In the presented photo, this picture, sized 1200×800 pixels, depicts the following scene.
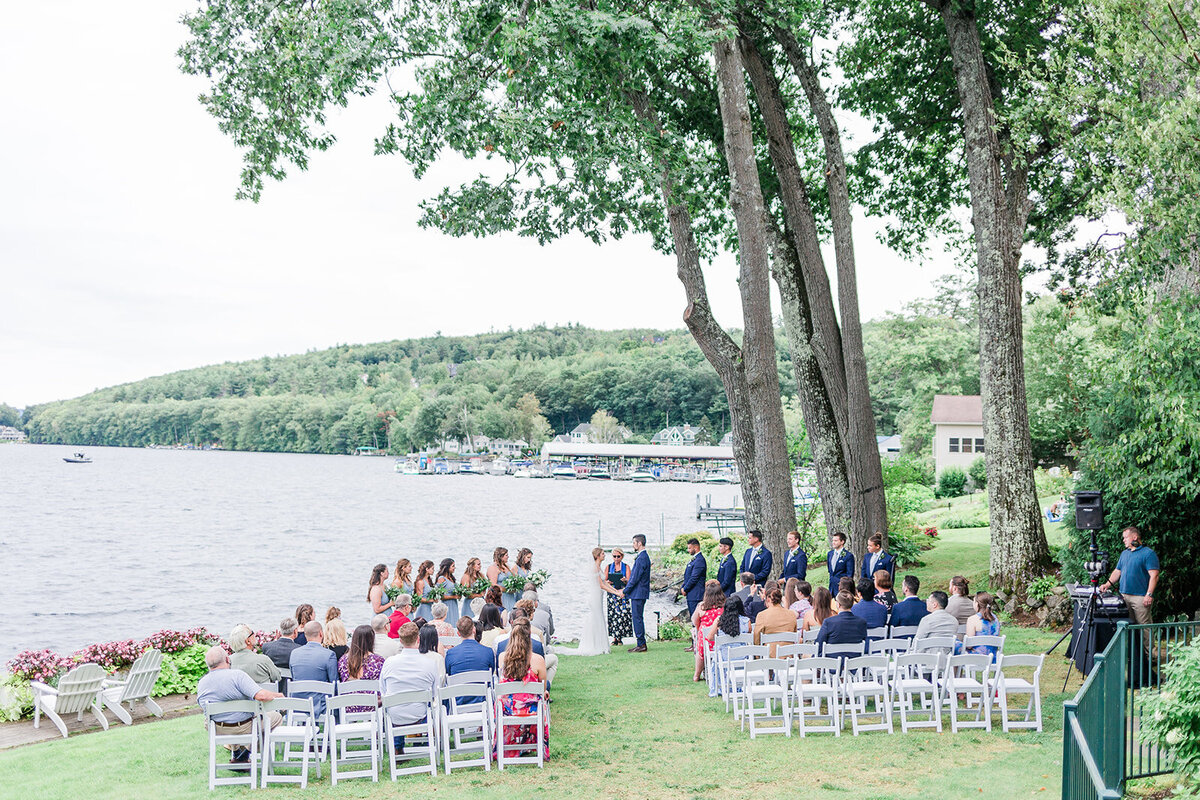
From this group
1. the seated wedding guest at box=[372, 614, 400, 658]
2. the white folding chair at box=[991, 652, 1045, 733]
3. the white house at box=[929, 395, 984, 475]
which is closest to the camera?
the white folding chair at box=[991, 652, 1045, 733]

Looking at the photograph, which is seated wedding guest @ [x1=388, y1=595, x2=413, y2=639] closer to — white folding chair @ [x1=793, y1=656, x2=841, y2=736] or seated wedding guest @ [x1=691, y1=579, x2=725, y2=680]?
seated wedding guest @ [x1=691, y1=579, x2=725, y2=680]

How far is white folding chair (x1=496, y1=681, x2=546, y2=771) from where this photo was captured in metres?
7.43

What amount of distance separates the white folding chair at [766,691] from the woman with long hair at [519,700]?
72.4 inches

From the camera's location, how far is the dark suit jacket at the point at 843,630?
28.6 ft

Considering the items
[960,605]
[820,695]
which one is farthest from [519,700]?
[960,605]

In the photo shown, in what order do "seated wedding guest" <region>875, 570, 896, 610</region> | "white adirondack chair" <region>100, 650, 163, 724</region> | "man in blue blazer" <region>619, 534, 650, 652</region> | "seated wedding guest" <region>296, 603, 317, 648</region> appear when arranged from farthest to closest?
"man in blue blazer" <region>619, 534, 650, 652</region>
"white adirondack chair" <region>100, 650, 163, 724</region>
"seated wedding guest" <region>875, 570, 896, 610</region>
"seated wedding guest" <region>296, 603, 317, 648</region>

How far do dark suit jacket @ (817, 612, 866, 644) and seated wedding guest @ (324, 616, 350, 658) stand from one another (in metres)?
4.43

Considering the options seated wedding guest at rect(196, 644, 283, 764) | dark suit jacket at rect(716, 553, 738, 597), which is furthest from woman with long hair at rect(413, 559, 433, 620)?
seated wedding guest at rect(196, 644, 283, 764)

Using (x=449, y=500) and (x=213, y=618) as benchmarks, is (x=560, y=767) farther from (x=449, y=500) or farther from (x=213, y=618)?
(x=449, y=500)

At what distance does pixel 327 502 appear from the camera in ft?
275

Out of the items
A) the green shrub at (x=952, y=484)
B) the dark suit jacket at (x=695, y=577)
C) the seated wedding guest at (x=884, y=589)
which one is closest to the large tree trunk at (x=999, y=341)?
the seated wedding guest at (x=884, y=589)

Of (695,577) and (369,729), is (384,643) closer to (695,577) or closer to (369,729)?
(369,729)

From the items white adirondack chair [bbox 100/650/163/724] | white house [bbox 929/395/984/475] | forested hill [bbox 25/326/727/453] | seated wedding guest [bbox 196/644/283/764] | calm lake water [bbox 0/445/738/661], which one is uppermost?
forested hill [bbox 25/326/727/453]

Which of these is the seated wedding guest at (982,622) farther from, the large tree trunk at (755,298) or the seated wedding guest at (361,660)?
the large tree trunk at (755,298)
